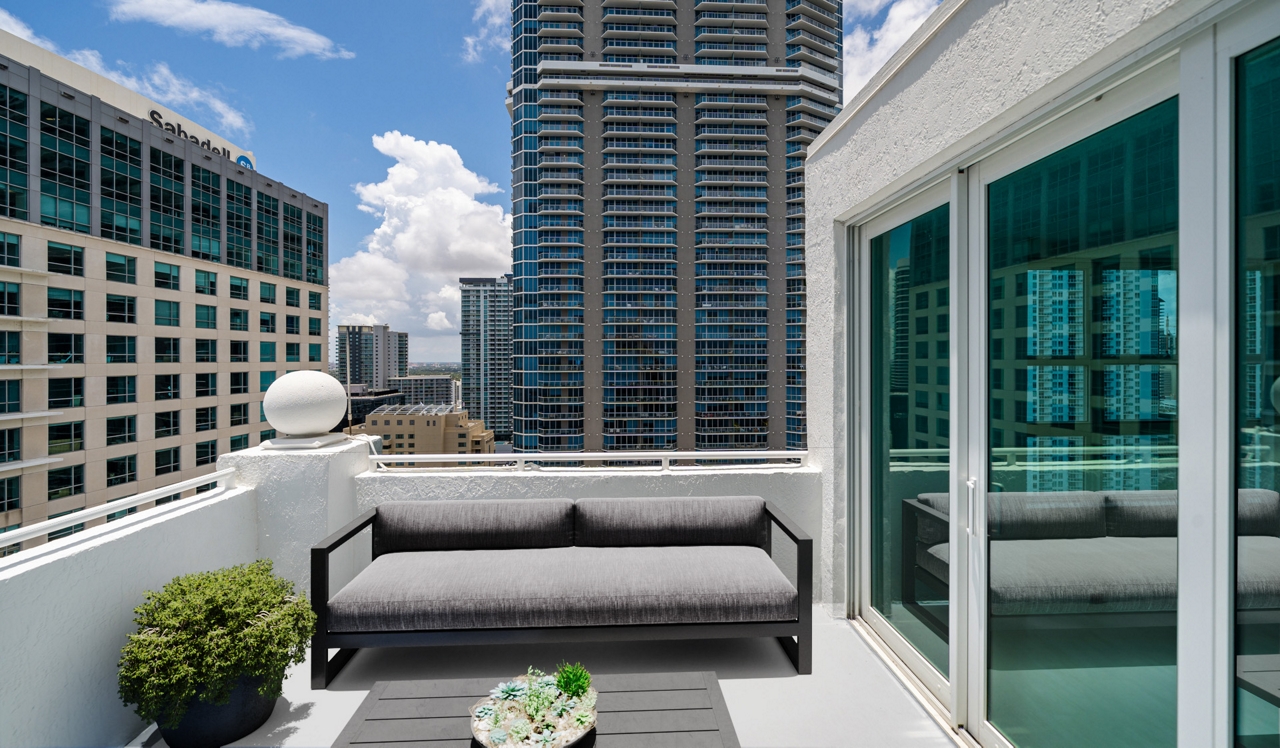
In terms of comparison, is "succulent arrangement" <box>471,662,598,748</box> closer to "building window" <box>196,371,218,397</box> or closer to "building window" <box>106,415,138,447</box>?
"building window" <box>106,415,138,447</box>

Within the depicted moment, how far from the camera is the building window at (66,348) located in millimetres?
24516

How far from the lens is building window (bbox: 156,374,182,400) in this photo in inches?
1118

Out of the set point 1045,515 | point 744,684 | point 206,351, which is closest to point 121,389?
point 206,351

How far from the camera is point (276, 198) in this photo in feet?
123

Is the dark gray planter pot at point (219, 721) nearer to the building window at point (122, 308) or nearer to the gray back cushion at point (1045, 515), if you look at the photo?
the gray back cushion at point (1045, 515)

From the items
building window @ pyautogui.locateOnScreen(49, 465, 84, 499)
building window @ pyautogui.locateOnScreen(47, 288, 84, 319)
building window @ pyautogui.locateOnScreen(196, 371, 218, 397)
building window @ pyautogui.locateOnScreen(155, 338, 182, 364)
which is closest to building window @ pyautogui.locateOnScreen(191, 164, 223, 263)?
building window @ pyautogui.locateOnScreen(155, 338, 182, 364)

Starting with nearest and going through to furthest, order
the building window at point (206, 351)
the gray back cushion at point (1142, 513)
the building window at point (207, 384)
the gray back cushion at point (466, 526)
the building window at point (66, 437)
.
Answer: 1. the gray back cushion at point (1142, 513)
2. the gray back cushion at point (466, 526)
3. the building window at point (66, 437)
4. the building window at point (207, 384)
5. the building window at point (206, 351)

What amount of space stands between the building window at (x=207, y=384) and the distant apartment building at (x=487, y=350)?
20.1 metres

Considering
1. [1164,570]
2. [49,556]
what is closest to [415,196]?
[49,556]

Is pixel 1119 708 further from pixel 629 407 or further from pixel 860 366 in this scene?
pixel 629 407

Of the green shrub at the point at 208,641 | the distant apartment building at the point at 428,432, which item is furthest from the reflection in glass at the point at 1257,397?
the distant apartment building at the point at 428,432

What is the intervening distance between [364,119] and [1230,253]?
3580 cm

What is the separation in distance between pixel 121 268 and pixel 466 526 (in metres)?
36.3

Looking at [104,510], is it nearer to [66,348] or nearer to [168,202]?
[66,348]
